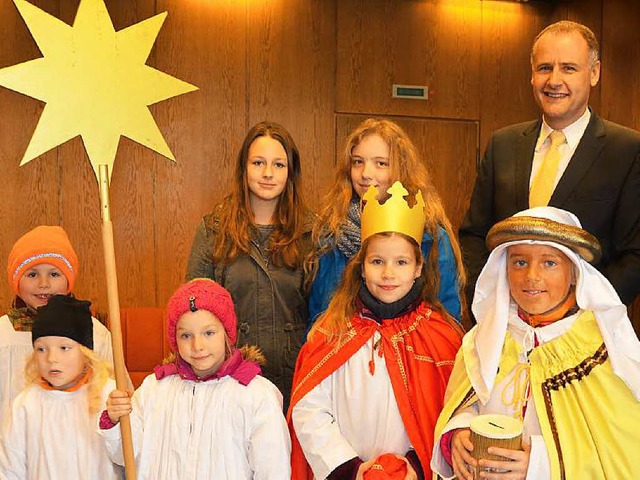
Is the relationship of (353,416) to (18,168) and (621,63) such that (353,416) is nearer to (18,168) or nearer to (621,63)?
(18,168)

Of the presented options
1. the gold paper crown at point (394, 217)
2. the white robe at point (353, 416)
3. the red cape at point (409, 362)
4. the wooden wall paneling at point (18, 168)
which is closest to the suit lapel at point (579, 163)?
the gold paper crown at point (394, 217)

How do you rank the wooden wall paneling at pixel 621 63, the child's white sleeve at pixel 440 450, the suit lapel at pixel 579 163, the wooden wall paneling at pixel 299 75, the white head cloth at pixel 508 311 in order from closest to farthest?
the white head cloth at pixel 508 311, the child's white sleeve at pixel 440 450, the suit lapel at pixel 579 163, the wooden wall paneling at pixel 621 63, the wooden wall paneling at pixel 299 75

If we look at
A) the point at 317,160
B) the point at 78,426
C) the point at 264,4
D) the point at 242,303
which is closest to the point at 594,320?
the point at 242,303

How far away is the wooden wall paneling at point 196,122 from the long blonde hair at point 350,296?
3033 millimetres

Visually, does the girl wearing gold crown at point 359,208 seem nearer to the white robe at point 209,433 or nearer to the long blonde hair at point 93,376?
the white robe at point 209,433

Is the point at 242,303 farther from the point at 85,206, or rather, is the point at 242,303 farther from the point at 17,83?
the point at 85,206

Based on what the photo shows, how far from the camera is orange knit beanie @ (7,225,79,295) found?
3.13m

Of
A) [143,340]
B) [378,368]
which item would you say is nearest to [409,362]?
[378,368]

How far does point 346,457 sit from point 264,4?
13.8 ft

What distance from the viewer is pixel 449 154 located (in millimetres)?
Answer: 6180

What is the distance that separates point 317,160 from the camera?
19.4 ft

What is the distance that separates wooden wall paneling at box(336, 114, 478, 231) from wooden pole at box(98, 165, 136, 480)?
4119mm

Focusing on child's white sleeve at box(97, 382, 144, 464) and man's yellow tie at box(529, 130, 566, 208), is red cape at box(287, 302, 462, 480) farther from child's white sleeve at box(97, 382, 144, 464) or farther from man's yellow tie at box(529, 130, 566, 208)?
man's yellow tie at box(529, 130, 566, 208)

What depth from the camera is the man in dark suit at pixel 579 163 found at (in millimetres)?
2953
